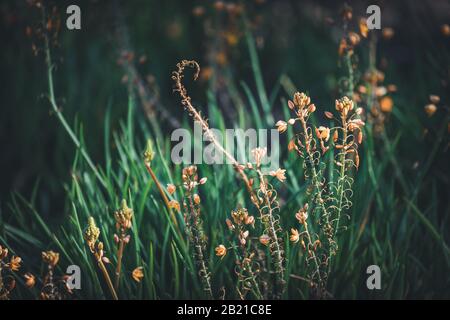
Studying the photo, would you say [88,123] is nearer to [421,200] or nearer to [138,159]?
[138,159]

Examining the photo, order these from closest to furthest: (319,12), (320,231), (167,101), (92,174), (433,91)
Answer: (320,231) < (92,174) < (433,91) < (167,101) < (319,12)

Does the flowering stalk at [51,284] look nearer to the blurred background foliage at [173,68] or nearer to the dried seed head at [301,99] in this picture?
the blurred background foliage at [173,68]

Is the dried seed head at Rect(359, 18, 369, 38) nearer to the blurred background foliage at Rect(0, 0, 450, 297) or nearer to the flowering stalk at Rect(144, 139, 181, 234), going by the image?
the blurred background foliage at Rect(0, 0, 450, 297)

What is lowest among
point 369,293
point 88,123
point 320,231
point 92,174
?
point 369,293

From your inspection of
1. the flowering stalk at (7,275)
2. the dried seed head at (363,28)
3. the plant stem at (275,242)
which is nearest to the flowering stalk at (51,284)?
the flowering stalk at (7,275)

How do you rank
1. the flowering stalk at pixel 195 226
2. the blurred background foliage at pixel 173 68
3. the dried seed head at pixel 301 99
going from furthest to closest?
1. the blurred background foliage at pixel 173 68
2. the flowering stalk at pixel 195 226
3. the dried seed head at pixel 301 99

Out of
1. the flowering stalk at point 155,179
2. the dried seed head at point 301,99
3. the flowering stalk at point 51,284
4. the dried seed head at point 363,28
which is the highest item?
the dried seed head at point 363,28

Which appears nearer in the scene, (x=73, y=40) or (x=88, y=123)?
(x=88, y=123)

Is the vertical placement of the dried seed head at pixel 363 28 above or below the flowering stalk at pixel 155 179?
above


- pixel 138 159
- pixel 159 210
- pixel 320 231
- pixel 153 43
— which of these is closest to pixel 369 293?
pixel 320 231

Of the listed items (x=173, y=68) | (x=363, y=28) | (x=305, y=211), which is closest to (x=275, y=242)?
(x=305, y=211)

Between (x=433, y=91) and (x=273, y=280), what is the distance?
116cm

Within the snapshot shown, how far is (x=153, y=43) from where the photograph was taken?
10.00 feet
